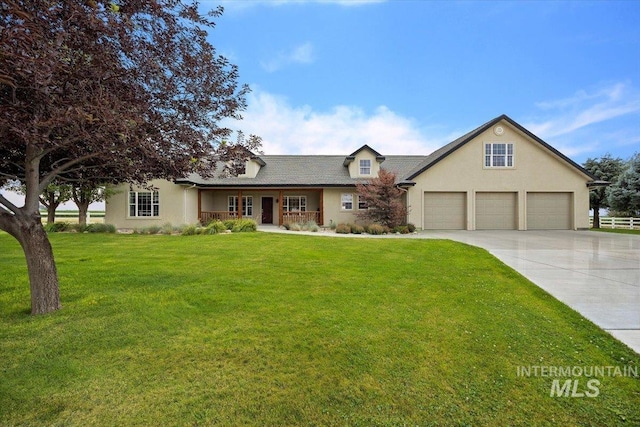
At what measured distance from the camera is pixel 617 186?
80.0 feet

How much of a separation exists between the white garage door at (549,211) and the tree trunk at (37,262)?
75.7 ft

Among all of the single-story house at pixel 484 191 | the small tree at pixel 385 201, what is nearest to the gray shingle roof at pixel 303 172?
the single-story house at pixel 484 191

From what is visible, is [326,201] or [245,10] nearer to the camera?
[245,10]

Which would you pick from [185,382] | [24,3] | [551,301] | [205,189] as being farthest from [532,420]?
[205,189]

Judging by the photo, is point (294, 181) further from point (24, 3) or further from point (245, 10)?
point (24, 3)

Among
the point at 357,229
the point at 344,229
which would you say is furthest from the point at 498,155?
the point at 344,229

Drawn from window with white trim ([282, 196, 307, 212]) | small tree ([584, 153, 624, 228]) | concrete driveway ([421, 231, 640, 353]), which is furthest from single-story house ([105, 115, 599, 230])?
small tree ([584, 153, 624, 228])

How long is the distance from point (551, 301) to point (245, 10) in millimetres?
13292

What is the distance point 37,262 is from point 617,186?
3486 centimetres

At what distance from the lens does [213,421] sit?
251cm

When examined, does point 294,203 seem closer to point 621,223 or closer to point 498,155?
point 498,155

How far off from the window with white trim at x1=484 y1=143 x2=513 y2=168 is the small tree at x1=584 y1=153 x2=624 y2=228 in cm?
1364

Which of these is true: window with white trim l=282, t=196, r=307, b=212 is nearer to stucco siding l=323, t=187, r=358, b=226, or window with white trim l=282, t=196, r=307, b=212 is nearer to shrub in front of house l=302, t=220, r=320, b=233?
stucco siding l=323, t=187, r=358, b=226

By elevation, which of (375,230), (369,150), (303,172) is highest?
(369,150)
